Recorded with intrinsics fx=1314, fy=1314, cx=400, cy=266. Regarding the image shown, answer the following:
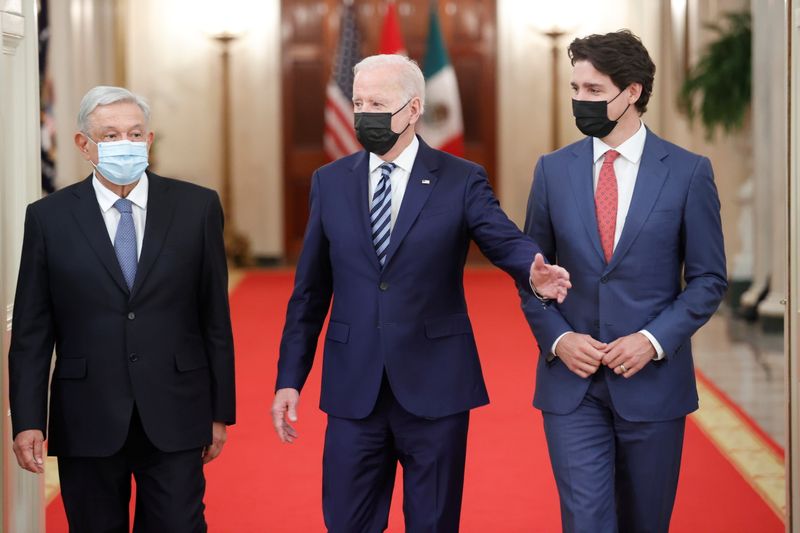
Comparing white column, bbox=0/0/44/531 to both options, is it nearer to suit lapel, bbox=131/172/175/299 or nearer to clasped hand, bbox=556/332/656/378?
suit lapel, bbox=131/172/175/299

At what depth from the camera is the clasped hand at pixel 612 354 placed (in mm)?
3650

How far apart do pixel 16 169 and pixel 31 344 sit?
100cm

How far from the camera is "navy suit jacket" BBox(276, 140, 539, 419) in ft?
12.2

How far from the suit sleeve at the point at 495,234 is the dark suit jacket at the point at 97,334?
830 millimetres

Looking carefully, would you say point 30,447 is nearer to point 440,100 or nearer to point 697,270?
point 697,270

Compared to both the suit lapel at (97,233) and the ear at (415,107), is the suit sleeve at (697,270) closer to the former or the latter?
the ear at (415,107)

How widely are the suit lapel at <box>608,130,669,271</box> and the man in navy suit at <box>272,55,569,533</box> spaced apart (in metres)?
0.25

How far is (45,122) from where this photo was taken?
41.9 ft

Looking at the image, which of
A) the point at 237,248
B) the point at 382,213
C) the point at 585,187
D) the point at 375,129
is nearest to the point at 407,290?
the point at 382,213

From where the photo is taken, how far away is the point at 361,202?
12.5 feet

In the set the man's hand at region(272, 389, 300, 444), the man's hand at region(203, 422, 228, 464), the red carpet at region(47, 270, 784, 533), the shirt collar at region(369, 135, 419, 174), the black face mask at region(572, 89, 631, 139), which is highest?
the black face mask at region(572, 89, 631, 139)

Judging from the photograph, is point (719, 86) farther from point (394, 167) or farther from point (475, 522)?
point (394, 167)

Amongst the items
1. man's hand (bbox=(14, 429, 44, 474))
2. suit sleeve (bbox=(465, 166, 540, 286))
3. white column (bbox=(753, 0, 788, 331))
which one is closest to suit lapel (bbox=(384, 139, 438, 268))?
suit sleeve (bbox=(465, 166, 540, 286))

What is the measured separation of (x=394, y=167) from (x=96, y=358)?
1007 millimetres
